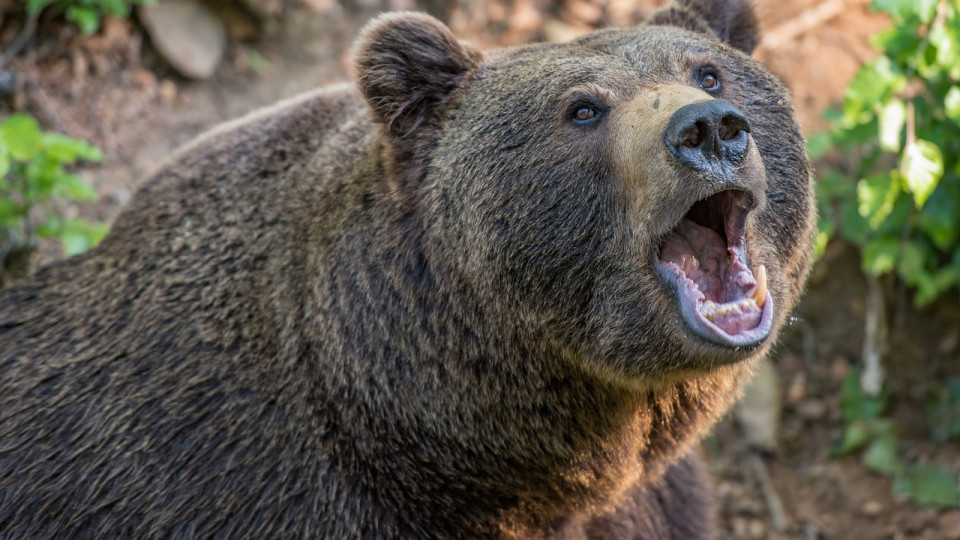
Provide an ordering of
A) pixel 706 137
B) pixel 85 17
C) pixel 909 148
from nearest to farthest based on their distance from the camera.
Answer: pixel 706 137 → pixel 909 148 → pixel 85 17

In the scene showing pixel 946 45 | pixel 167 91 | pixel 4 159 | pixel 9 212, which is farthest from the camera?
pixel 167 91

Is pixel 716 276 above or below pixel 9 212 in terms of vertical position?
above

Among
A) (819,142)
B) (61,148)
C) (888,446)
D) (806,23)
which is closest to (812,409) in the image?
(888,446)

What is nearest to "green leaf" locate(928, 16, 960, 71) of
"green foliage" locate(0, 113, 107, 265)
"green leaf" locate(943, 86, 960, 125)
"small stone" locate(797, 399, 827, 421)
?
"green leaf" locate(943, 86, 960, 125)

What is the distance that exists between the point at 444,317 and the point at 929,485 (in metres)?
4.05

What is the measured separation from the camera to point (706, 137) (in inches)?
129

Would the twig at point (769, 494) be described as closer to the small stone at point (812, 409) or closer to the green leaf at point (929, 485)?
the small stone at point (812, 409)

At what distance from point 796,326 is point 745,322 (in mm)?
4061

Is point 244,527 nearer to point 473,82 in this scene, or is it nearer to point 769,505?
point 473,82

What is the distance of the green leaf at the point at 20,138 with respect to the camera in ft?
17.3

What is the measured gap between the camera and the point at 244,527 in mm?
3943

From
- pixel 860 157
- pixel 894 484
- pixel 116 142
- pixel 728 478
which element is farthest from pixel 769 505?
pixel 116 142

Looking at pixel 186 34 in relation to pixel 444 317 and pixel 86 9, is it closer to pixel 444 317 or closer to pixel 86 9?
pixel 86 9

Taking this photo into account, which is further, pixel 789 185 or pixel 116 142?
pixel 116 142
